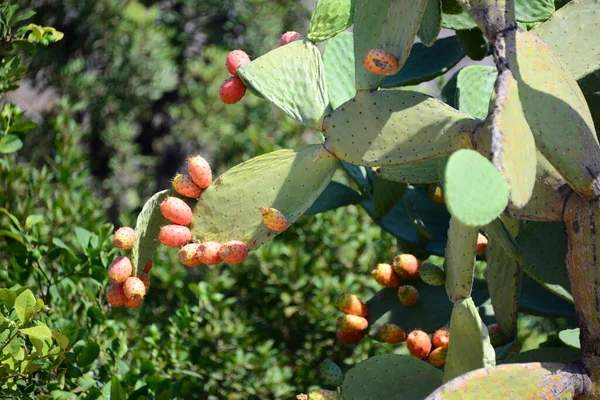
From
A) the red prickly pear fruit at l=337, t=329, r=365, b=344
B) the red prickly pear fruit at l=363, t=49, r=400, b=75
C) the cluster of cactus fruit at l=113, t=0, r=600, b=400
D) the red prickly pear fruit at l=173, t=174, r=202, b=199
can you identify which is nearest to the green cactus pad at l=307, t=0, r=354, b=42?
the cluster of cactus fruit at l=113, t=0, r=600, b=400

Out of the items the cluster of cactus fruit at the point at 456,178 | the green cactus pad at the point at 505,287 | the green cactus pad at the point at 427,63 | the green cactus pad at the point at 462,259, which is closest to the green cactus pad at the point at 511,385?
the cluster of cactus fruit at the point at 456,178

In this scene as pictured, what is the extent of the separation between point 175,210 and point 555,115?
0.69 m

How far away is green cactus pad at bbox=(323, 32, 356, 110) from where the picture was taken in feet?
6.04

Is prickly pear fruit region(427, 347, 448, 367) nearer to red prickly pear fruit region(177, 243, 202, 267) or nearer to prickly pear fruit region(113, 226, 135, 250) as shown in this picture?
red prickly pear fruit region(177, 243, 202, 267)

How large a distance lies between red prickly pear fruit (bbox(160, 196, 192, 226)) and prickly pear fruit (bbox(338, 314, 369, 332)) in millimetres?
535

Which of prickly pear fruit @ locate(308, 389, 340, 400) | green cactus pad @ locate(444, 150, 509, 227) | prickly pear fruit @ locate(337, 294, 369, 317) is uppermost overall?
green cactus pad @ locate(444, 150, 509, 227)

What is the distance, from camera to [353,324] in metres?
1.93

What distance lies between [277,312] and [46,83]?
1519 mm

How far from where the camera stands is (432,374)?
1.54m

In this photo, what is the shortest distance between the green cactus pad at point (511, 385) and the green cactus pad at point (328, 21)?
0.72 m

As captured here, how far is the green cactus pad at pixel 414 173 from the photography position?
1.76m

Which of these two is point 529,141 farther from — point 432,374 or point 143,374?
point 143,374

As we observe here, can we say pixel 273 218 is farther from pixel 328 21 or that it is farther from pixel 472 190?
pixel 472 190

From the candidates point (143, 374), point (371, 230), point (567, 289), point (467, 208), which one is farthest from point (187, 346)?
point (467, 208)
